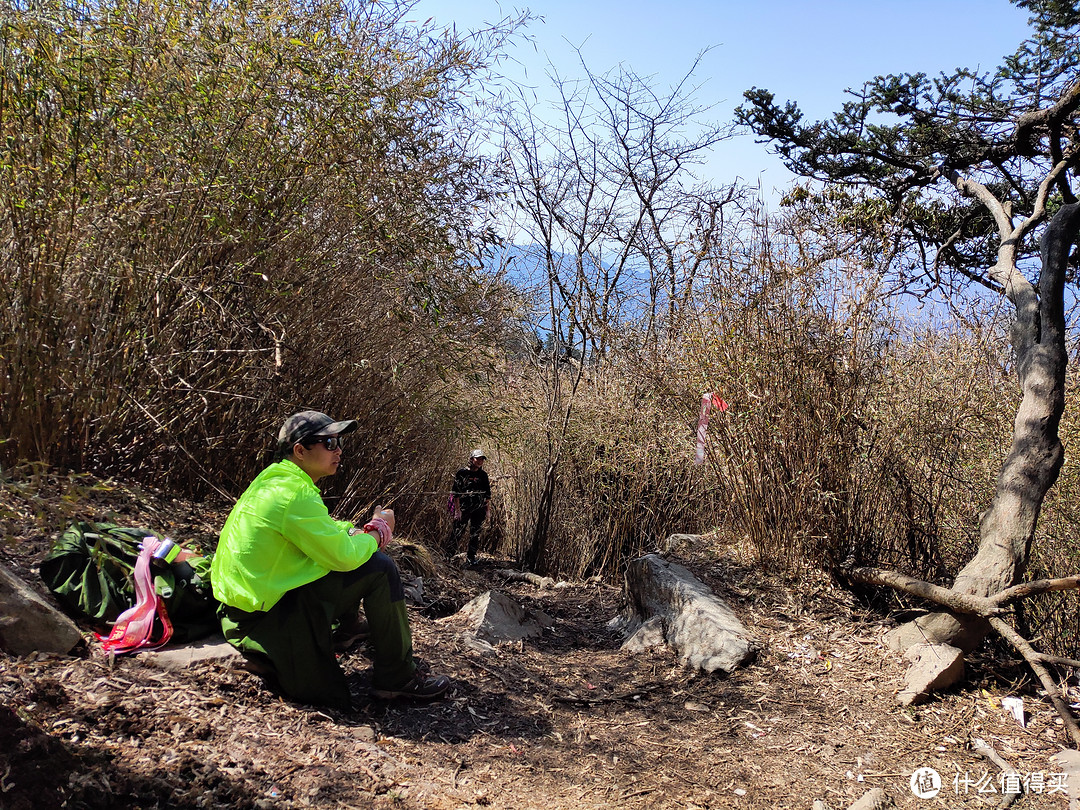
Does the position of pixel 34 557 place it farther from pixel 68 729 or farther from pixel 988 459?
pixel 988 459

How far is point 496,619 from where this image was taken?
14.6 feet

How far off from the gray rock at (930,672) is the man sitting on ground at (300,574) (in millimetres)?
2421

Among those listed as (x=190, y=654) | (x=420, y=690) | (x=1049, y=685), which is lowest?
(x=420, y=690)

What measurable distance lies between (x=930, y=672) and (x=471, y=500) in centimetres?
451

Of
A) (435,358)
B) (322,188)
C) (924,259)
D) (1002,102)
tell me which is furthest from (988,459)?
(322,188)

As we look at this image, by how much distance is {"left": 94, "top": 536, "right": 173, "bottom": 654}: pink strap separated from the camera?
113 inches

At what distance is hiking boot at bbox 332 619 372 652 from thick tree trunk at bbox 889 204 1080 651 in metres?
2.72

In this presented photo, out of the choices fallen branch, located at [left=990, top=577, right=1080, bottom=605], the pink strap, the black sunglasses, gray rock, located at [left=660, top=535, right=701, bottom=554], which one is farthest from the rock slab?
the pink strap

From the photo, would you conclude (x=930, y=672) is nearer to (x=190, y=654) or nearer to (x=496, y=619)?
(x=496, y=619)

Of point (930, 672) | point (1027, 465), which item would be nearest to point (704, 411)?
point (1027, 465)

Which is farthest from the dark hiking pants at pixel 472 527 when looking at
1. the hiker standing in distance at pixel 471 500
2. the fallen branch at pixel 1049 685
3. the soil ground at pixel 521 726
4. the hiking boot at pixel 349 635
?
the fallen branch at pixel 1049 685

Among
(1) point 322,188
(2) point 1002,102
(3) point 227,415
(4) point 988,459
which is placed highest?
(2) point 1002,102

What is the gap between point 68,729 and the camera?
2252 millimetres

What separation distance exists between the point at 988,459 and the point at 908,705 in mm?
2072
